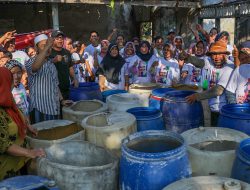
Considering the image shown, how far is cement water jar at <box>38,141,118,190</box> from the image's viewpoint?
2701mm

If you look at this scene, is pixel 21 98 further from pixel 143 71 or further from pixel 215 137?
pixel 143 71

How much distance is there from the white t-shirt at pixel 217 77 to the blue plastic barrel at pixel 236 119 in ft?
2.37

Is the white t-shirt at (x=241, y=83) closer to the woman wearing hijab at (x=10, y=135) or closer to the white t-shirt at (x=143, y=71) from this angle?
the woman wearing hijab at (x=10, y=135)

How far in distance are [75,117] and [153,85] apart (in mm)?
1643

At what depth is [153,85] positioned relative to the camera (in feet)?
17.4

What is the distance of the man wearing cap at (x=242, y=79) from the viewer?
4.00 metres

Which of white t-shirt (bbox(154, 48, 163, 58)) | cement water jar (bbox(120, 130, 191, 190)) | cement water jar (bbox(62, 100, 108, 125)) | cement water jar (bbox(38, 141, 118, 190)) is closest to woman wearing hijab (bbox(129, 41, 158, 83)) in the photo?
white t-shirt (bbox(154, 48, 163, 58))

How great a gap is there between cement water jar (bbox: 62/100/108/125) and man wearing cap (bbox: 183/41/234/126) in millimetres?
1129

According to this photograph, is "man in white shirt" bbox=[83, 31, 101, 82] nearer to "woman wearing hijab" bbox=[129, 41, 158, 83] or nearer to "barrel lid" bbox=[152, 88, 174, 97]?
"woman wearing hijab" bbox=[129, 41, 158, 83]

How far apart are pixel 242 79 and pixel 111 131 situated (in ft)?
5.73

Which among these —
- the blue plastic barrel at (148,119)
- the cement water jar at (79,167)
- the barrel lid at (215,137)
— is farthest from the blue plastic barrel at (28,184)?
the blue plastic barrel at (148,119)

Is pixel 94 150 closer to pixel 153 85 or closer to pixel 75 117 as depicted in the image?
pixel 75 117

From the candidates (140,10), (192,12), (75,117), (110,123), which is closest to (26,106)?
(75,117)

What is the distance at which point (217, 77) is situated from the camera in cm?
451
